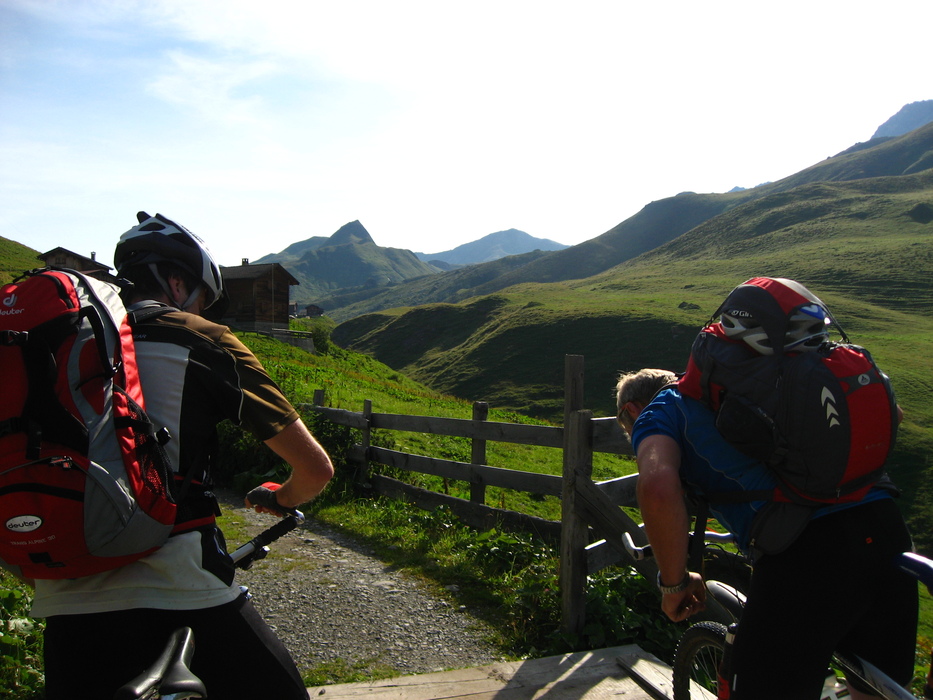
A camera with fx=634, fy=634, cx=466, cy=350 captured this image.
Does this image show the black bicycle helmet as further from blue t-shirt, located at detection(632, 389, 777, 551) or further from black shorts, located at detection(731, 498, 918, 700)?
black shorts, located at detection(731, 498, 918, 700)

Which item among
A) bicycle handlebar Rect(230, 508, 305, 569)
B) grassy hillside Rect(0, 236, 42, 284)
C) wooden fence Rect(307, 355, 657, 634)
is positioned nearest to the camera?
bicycle handlebar Rect(230, 508, 305, 569)

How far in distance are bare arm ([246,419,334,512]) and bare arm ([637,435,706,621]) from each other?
3.48 ft

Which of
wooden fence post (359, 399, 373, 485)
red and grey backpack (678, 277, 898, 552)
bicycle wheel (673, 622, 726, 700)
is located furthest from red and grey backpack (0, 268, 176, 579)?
wooden fence post (359, 399, 373, 485)

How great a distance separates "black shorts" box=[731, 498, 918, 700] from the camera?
6.89 feet

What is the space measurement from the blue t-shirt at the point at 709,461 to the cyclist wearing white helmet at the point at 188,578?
4.01 ft

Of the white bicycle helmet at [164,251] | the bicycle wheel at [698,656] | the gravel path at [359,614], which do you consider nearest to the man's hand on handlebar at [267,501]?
the white bicycle helmet at [164,251]

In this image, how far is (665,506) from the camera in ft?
6.90

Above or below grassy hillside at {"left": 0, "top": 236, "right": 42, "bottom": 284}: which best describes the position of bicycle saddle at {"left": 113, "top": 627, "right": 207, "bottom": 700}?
below

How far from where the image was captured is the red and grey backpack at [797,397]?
79.0 inches

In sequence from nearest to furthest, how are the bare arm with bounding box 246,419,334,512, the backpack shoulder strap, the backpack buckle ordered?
the backpack buckle < the backpack shoulder strap < the bare arm with bounding box 246,419,334,512

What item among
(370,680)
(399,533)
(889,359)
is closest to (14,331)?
(370,680)

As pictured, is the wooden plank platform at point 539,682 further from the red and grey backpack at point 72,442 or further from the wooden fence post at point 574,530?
the red and grey backpack at point 72,442

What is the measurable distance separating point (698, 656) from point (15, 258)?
296 feet

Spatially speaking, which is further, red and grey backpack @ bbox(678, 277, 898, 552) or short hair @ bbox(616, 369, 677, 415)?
short hair @ bbox(616, 369, 677, 415)
